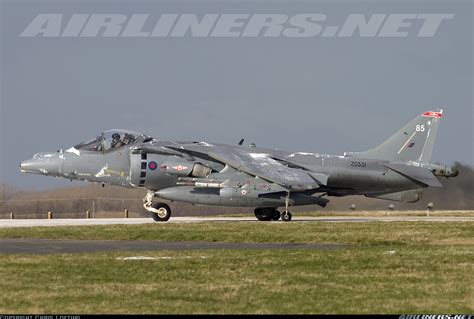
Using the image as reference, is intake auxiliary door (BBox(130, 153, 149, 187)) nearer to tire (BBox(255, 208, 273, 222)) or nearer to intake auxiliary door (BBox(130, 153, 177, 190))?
intake auxiliary door (BBox(130, 153, 177, 190))

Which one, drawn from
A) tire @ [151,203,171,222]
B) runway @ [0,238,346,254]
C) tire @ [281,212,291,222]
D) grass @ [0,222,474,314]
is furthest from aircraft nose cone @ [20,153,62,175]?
grass @ [0,222,474,314]

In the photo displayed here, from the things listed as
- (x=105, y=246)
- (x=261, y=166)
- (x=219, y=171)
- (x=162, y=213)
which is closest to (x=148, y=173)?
(x=162, y=213)

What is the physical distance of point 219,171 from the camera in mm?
34531

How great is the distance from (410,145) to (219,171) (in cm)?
929

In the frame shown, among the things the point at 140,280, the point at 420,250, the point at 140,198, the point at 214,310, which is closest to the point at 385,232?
the point at 420,250

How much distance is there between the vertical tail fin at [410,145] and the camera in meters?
37.8

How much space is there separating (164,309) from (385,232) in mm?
15514

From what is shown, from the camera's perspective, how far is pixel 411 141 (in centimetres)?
3778

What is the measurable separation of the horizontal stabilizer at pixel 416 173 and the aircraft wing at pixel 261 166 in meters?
3.79

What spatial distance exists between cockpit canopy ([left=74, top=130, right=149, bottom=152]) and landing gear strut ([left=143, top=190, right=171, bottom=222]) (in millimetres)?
2358

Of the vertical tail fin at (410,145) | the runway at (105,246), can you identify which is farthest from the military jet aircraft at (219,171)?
the runway at (105,246)

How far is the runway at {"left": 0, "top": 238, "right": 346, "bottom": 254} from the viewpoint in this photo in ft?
66.7

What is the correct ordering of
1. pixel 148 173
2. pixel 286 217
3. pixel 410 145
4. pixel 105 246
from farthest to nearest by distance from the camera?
1. pixel 410 145
2. pixel 286 217
3. pixel 148 173
4. pixel 105 246

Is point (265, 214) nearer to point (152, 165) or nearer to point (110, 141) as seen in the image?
point (152, 165)
